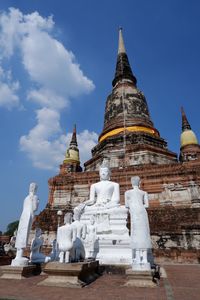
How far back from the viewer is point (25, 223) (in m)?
7.80

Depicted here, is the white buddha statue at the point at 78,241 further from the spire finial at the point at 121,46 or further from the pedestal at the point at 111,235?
the spire finial at the point at 121,46

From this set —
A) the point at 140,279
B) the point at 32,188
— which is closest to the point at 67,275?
the point at 140,279

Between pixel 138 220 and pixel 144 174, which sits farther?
pixel 144 174

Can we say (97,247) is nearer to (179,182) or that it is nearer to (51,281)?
(51,281)

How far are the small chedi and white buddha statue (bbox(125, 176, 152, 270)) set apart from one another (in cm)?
336

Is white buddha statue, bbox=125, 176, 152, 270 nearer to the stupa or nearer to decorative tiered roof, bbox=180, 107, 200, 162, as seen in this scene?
the stupa

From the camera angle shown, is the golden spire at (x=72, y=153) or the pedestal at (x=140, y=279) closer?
the pedestal at (x=140, y=279)

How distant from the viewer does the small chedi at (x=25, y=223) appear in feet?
23.7

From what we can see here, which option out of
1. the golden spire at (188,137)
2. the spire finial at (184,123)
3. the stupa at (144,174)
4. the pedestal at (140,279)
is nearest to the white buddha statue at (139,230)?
the pedestal at (140,279)

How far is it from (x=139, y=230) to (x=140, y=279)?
120 cm

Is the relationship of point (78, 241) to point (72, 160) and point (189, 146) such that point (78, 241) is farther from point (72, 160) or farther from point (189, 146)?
point (72, 160)

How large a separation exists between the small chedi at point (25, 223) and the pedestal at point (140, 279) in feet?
11.3

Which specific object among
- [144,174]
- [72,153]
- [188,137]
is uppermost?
[72,153]

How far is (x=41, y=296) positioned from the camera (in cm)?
464
